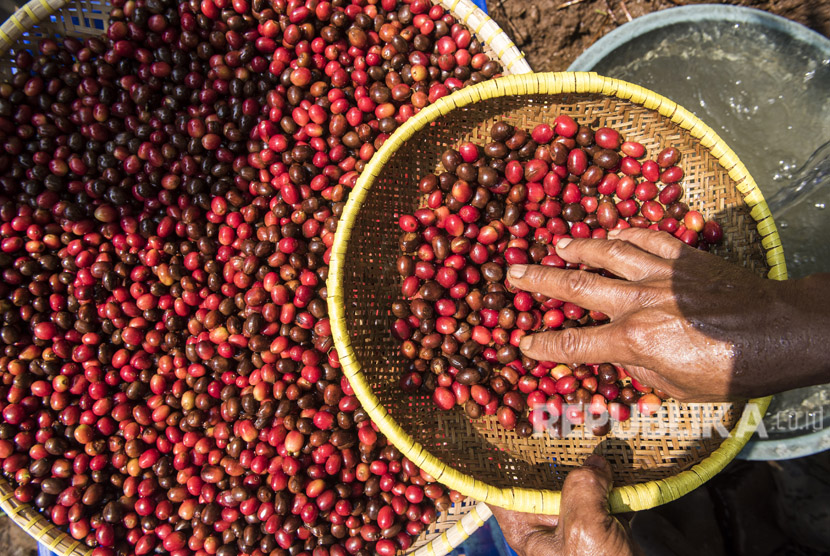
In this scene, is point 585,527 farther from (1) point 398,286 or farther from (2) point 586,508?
(1) point 398,286

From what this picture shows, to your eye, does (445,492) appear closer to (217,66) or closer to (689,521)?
(689,521)

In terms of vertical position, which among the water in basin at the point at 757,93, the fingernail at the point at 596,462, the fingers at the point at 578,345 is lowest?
the fingernail at the point at 596,462

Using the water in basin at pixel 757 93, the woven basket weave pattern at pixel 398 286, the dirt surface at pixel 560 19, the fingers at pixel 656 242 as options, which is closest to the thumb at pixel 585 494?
the woven basket weave pattern at pixel 398 286

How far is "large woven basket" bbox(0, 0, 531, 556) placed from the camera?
2.37 metres

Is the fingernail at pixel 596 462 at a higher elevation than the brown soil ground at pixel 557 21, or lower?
lower

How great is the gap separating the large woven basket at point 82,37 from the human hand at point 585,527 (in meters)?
0.46

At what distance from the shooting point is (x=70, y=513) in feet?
7.82

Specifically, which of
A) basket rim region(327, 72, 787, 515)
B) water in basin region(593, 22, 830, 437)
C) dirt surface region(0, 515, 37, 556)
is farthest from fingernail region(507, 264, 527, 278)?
dirt surface region(0, 515, 37, 556)

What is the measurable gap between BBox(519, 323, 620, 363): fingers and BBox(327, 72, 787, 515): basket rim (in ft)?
1.78

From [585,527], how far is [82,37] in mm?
3790

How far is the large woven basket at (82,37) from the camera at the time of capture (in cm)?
237

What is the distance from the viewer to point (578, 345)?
1816 mm

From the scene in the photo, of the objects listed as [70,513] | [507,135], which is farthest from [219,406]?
[507,135]

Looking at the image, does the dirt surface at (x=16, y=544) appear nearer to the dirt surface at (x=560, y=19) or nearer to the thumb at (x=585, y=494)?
the thumb at (x=585, y=494)
